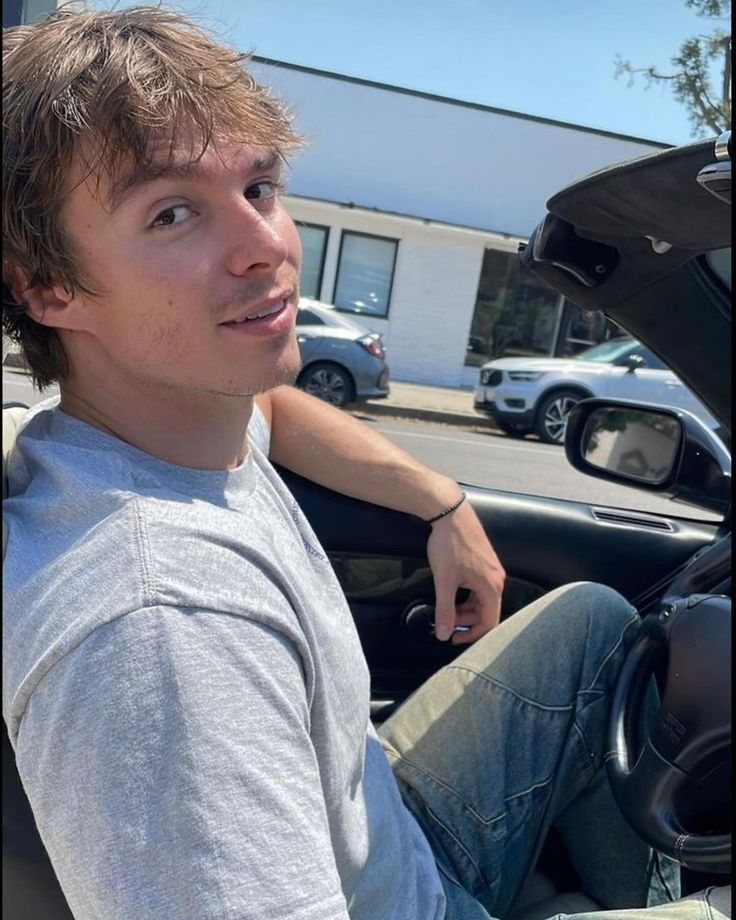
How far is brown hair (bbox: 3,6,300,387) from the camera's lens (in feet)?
3.56

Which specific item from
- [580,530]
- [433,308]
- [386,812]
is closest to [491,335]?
[433,308]

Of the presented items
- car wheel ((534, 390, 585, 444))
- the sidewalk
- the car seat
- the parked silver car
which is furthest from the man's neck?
the sidewalk

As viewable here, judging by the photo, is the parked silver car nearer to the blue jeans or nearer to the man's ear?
the blue jeans

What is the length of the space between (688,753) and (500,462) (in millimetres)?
7478

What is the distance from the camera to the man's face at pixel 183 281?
3.60 feet

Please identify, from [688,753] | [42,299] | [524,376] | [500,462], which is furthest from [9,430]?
[524,376]

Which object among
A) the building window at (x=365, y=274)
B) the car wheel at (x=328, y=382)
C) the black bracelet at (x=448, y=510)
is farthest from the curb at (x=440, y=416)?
the black bracelet at (x=448, y=510)

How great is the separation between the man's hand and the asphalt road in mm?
3678

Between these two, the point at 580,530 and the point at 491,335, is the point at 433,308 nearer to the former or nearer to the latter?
the point at 491,335

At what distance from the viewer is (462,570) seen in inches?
75.6

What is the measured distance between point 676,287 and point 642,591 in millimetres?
913

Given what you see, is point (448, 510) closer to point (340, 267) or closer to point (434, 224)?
point (340, 267)

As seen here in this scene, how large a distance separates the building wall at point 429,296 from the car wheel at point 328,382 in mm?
5015

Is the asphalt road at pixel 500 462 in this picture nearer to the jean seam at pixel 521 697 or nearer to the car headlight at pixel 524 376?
the car headlight at pixel 524 376
